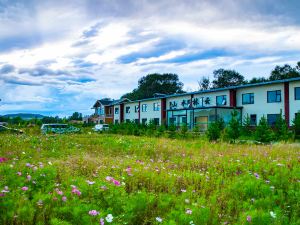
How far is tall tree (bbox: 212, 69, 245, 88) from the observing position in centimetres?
7781

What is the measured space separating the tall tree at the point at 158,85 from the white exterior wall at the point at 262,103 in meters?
48.4

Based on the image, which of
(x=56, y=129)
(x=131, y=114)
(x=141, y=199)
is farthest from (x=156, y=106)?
(x=141, y=199)

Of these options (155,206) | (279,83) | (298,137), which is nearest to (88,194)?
(155,206)

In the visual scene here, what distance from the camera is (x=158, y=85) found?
287 ft

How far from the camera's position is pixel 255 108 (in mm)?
37281

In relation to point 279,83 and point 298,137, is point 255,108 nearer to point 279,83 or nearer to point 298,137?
point 279,83

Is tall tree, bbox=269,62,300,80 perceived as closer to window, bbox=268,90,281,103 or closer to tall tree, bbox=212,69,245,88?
tall tree, bbox=212,69,245,88

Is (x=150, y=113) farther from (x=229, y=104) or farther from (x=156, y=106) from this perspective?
(x=229, y=104)

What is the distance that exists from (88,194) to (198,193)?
6.71 feet

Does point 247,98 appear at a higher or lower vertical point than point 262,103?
higher

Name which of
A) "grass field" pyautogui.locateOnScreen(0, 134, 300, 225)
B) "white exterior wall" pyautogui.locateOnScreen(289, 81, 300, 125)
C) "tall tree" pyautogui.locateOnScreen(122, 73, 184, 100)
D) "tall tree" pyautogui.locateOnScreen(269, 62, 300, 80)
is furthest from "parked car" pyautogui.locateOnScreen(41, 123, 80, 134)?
"tall tree" pyautogui.locateOnScreen(122, 73, 184, 100)

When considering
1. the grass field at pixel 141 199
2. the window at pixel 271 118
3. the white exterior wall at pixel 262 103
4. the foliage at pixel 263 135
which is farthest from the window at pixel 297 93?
the grass field at pixel 141 199

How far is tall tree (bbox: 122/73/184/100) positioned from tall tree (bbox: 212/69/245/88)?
11727mm

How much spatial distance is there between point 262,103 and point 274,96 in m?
1.74
